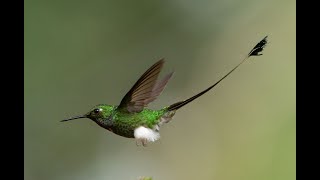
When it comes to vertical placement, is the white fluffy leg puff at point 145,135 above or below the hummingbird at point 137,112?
below

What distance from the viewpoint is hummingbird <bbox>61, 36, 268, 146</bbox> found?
104 cm

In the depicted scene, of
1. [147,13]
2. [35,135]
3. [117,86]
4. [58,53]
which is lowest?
[35,135]

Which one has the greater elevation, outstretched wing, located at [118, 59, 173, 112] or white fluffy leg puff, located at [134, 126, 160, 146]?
outstretched wing, located at [118, 59, 173, 112]

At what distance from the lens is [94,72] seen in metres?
2.26

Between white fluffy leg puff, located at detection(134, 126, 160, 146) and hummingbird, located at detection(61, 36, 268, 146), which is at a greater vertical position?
hummingbird, located at detection(61, 36, 268, 146)

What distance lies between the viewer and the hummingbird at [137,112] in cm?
104

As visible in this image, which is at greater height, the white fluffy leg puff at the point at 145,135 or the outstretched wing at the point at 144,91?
the outstretched wing at the point at 144,91

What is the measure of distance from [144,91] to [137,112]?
8cm

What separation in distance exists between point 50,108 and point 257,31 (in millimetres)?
1045

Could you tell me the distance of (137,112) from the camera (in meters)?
1.14

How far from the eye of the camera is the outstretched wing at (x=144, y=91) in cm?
102

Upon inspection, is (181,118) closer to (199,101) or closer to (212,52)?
(199,101)

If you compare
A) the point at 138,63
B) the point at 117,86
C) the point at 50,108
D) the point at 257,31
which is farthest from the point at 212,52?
the point at 50,108

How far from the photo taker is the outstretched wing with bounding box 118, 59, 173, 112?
1.02 m
